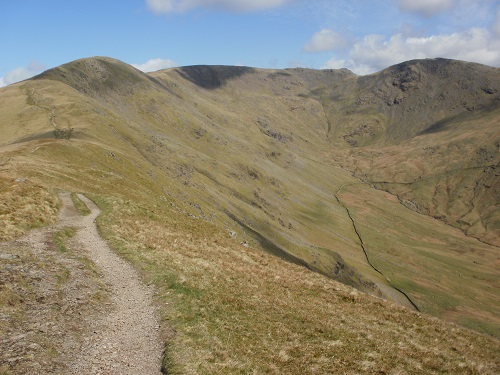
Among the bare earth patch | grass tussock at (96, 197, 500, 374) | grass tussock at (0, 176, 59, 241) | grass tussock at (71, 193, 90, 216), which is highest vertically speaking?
grass tussock at (0, 176, 59, 241)

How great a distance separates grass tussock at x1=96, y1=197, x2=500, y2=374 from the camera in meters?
16.7

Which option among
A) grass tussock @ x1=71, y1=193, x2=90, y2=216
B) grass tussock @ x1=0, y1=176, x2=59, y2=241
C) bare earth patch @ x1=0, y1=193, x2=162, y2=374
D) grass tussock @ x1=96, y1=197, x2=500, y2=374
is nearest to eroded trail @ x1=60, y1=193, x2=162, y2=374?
bare earth patch @ x1=0, y1=193, x2=162, y2=374

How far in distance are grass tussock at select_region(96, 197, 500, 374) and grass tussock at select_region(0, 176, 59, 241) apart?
21.7 ft

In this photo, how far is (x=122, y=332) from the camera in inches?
699

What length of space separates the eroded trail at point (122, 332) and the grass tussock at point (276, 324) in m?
0.90

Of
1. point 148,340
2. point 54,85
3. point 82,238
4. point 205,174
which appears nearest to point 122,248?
point 82,238

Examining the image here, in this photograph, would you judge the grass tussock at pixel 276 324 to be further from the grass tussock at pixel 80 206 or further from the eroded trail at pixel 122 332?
the grass tussock at pixel 80 206

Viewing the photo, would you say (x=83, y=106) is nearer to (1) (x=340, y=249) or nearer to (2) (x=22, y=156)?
(2) (x=22, y=156)

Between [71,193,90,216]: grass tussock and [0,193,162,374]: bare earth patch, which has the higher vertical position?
[71,193,90,216]: grass tussock

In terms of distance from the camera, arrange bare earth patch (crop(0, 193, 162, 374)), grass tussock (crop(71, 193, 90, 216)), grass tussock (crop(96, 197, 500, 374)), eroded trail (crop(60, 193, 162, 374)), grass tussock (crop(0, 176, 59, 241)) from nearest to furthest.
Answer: bare earth patch (crop(0, 193, 162, 374)) → eroded trail (crop(60, 193, 162, 374)) → grass tussock (crop(96, 197, 500, 374)) → grass tussock (crop(0, 176, 59, 241)) → grass tussock (crop(71, 193, 90, 216))

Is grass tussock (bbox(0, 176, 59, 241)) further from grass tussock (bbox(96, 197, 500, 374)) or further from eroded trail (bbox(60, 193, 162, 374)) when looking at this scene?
eroded trail (bbox(60, 193, 162, 374))

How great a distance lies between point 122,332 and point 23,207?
84.0 ft

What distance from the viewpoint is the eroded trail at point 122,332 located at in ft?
48.9

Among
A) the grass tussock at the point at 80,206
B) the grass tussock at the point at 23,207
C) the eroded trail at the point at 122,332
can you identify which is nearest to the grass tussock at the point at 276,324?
the eroded trail at the point at 122,332
